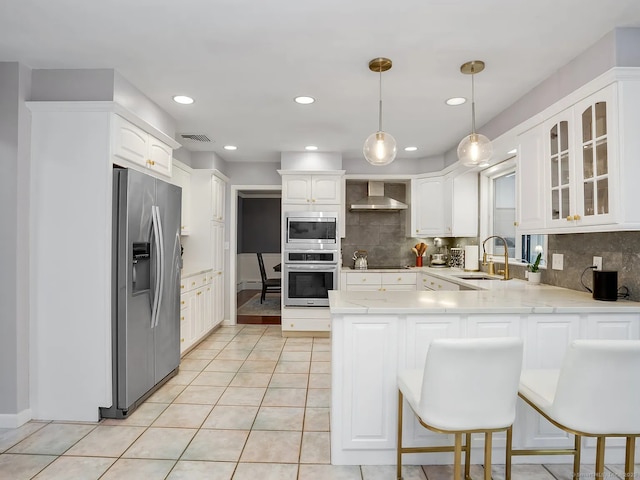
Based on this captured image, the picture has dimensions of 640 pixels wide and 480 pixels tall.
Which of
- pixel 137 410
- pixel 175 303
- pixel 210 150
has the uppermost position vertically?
pixel 210 150

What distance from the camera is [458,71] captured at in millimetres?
2676

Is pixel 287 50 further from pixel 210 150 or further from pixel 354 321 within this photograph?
pixel 210 150

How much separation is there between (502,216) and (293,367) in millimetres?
2839

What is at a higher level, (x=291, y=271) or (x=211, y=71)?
(x=211, y=71)

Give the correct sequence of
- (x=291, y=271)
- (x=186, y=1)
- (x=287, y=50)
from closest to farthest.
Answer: (x=186, y=1), (x=287, y=50), (x=291, y=271)

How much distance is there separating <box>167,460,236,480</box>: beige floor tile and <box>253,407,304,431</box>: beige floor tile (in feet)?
1.48

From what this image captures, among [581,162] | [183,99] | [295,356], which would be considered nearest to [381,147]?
[581,162]

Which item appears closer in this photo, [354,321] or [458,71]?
[354,321]

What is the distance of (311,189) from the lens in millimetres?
5004

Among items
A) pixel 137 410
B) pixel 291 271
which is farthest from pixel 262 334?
pixel 137 410

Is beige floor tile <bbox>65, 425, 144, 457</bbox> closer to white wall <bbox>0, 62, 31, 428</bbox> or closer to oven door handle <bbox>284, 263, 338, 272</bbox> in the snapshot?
white wall <bbox>0, 62, 31, 428</bbox>

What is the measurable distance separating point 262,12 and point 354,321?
5.57ft

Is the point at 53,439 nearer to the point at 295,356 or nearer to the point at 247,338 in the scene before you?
the point at 295,356

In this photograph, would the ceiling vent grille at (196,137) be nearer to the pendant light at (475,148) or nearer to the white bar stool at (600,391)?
the pendant light at (475,148)
